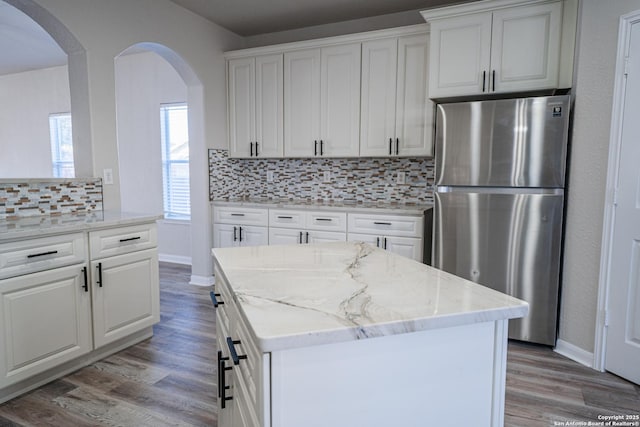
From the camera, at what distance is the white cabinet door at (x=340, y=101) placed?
358 centimetres

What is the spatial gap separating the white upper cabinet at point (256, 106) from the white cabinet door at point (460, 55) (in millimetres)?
1604

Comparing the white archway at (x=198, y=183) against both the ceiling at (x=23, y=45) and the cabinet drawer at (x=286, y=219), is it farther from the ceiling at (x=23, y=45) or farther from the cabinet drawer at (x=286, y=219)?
the ceiling at (x=23, y=45)

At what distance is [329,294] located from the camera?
1.00 m

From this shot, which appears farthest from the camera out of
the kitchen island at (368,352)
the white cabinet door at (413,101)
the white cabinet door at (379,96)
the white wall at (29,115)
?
the white wall at (29,115)

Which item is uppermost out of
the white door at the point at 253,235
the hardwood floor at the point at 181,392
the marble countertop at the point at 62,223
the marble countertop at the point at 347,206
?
the marble countertop at the point at 347,206

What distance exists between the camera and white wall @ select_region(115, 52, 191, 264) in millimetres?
4965

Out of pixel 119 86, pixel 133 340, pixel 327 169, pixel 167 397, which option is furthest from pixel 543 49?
pixel 119 86

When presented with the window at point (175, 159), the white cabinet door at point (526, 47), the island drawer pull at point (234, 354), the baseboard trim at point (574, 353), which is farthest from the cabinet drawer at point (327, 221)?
the island drawer pull at point (234, 354)

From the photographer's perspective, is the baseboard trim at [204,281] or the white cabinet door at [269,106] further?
the baseboard trim at [204,281]

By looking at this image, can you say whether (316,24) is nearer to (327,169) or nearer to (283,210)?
(327,169)

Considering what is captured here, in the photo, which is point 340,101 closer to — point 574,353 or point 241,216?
point 241,216

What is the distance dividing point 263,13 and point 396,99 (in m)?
1.54

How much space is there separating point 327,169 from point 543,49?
7.08 ft

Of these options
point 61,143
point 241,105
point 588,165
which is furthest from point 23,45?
point 588,165
